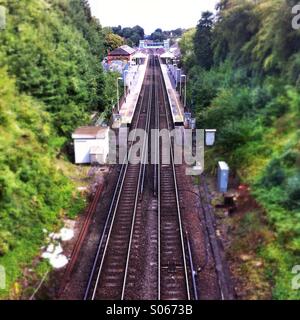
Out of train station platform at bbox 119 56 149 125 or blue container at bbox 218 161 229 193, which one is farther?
train station platform at bbox 119 56 149 125

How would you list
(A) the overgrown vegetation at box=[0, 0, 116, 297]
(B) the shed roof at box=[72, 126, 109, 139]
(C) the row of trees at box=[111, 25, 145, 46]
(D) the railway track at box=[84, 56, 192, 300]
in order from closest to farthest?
(D) the railway track at box=[84, 56, 192, 300], (A) the overgrown vegetation at box=[0, 0, 116, 297], (B) the shed roof at box=[72, 126, 109, 139], (C) the row of trees at box=[111, 25, 145, 46]

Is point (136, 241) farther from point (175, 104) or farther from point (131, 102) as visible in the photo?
point (131, 102)

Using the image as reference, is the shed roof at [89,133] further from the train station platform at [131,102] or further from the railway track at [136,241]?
the train station platform at [131,102]

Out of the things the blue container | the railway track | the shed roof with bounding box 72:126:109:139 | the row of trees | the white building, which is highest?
the row of trees

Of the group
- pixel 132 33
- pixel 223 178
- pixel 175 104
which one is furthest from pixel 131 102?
pixel 132 33

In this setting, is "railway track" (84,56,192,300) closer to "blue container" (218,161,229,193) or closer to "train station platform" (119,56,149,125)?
"blue container" (218,161,229,193)

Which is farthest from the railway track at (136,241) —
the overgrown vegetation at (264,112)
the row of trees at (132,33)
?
the row of trees at (132,33)

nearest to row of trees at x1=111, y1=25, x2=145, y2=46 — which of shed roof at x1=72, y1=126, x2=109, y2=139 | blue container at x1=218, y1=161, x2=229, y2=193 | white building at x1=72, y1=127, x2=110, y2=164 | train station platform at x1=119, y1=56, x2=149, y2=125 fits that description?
train station platform at x1=119, y1=56, x2=149, y2=125
